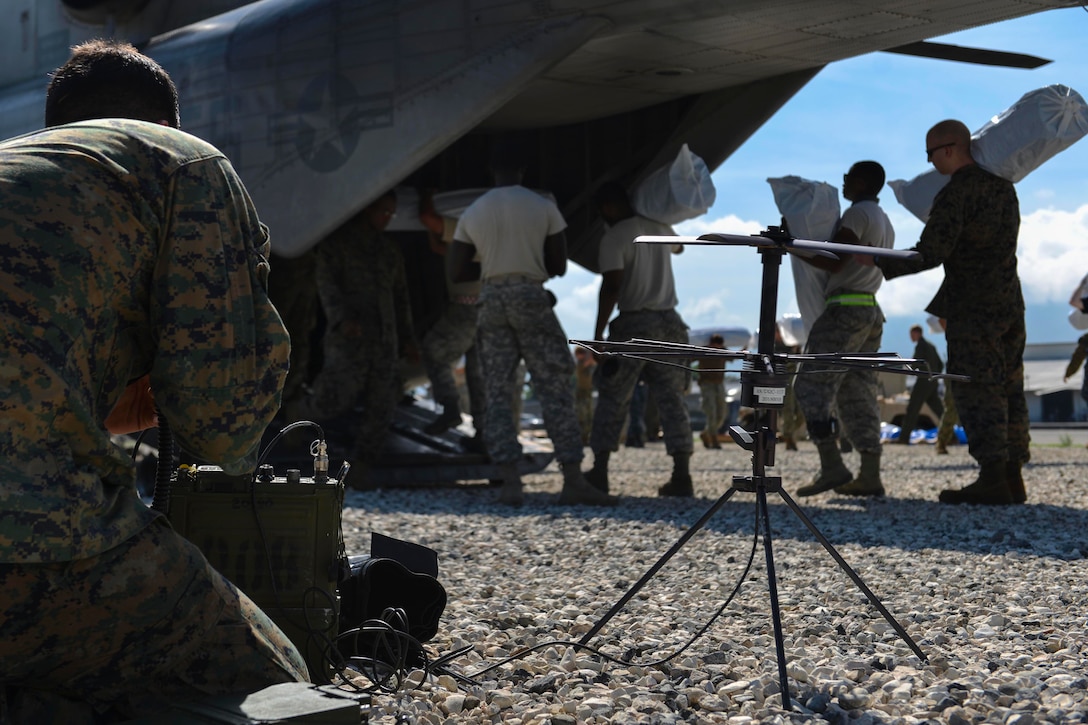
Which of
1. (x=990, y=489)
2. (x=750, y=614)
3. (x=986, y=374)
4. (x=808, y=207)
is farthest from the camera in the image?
(x=808, y=207)

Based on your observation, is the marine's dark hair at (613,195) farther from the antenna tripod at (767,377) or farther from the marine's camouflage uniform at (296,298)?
the antenna tripod at (767,377)

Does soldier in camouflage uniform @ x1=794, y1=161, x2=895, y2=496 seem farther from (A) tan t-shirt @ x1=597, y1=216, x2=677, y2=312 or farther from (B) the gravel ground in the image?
(A) tan t-shirt @ x1=597, y1=216, x2=677, y2=312

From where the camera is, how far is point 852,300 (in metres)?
6.86

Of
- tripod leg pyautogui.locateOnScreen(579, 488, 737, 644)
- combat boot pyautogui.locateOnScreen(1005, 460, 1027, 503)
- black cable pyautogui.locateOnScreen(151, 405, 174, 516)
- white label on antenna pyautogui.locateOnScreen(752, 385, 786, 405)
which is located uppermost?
white label on antenna pyautogui.locateOnScreen(752, 385, 786, 405)

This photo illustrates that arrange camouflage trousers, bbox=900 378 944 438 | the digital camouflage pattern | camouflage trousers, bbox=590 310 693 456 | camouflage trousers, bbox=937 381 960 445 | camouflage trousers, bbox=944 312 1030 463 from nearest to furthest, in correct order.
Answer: the digital camouflage pattern < camouflage trousers, bbox=944 312 1030 463 < camouflage trousers, bbox=590 310 693 456 < camouflage trousers, bbox=937 381 960 445 < camouflage trousers, bbox=900 378 944 438

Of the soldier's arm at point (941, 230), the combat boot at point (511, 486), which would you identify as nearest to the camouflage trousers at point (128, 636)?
the combat boot at point (511, 486)

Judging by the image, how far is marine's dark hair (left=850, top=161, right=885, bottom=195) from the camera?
693 centimetres

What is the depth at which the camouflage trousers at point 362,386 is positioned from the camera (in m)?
7.96

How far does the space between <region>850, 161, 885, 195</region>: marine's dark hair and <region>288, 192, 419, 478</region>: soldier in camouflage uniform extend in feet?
10.7

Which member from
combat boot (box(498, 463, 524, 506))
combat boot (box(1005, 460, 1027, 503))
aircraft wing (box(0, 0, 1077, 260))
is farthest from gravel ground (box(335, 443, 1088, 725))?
aircraft wing (box(0, 0, 1077, 260))

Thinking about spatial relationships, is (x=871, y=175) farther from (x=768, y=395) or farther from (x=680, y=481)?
(x=768, y=395)

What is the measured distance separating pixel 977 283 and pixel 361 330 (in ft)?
13.5

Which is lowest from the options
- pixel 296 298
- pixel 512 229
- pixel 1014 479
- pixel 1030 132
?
pixel 1014 479

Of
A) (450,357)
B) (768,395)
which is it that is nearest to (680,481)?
(450,357)
